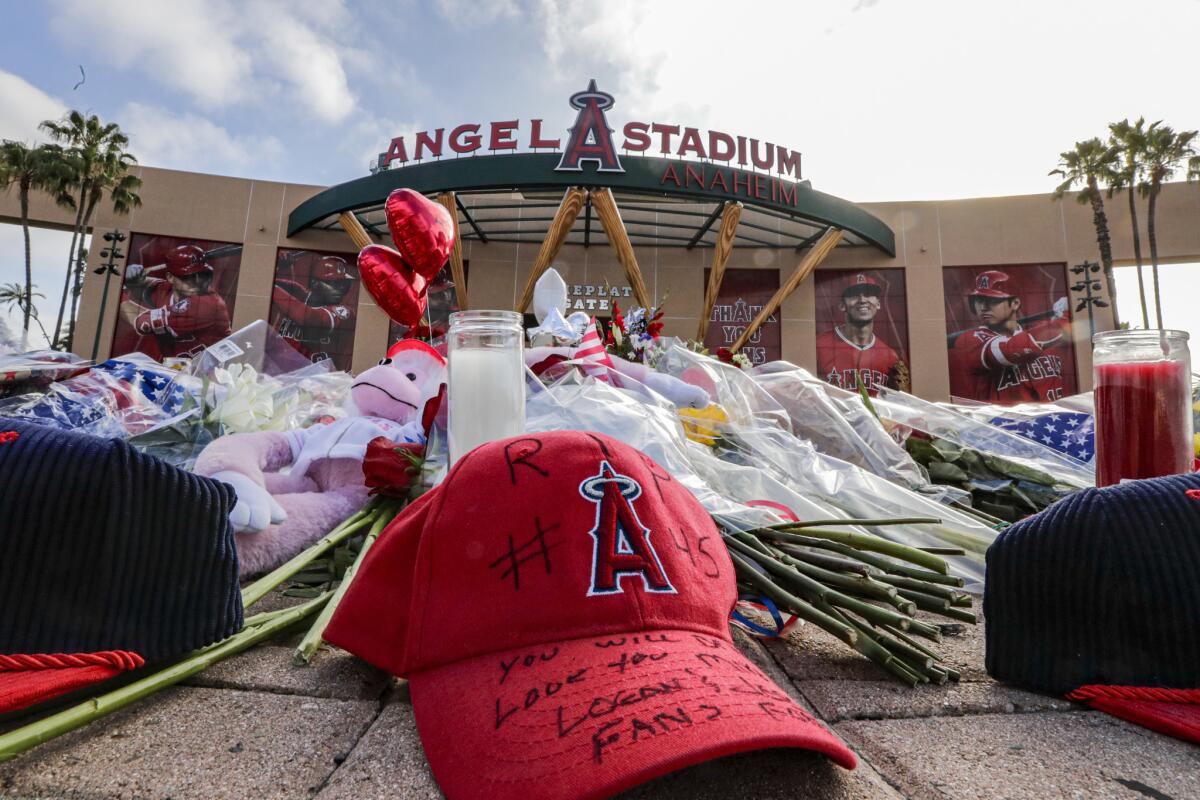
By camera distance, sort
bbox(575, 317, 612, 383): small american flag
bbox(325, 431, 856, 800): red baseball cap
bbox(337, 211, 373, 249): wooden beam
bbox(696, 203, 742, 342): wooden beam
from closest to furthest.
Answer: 1. bbox(325, 431, 856, 800): red baseball cap
2. bbox(575, 317, 612, 383): small american flag
3. bbox(696, 203, 742, 342): wooden beam
4. bbox(337, 211, 373, 249): wooden beam

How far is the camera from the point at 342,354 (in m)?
14.0

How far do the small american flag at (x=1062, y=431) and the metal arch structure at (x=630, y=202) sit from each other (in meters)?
9.29

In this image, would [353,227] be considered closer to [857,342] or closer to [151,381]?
[151,381]

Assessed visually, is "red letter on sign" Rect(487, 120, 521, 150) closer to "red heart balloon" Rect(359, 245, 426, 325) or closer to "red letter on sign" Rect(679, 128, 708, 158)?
"red letter on sign" Rect(679, 128, 708, 158)

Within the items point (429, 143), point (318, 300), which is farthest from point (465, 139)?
point (318, 300)

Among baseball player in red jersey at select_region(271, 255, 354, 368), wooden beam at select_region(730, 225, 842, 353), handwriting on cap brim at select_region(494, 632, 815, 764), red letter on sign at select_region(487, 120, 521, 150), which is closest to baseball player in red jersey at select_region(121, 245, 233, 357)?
baseball player in red jersey at select_region(271, 255, 354, 368)

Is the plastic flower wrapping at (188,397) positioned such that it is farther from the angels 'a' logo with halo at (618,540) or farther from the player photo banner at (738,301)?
the player photo banner at (738,301)

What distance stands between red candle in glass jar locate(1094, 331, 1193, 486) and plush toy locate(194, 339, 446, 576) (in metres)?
1.65

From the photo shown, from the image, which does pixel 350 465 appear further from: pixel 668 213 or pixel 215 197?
pixel 215 197

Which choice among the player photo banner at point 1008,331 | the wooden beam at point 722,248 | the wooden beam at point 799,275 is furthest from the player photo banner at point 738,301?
the player photo banner at point 1008,331

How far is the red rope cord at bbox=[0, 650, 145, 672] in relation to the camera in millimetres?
708

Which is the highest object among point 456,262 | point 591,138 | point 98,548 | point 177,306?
point 591,138

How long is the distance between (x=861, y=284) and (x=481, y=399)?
596 inches

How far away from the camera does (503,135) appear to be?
478 inches
